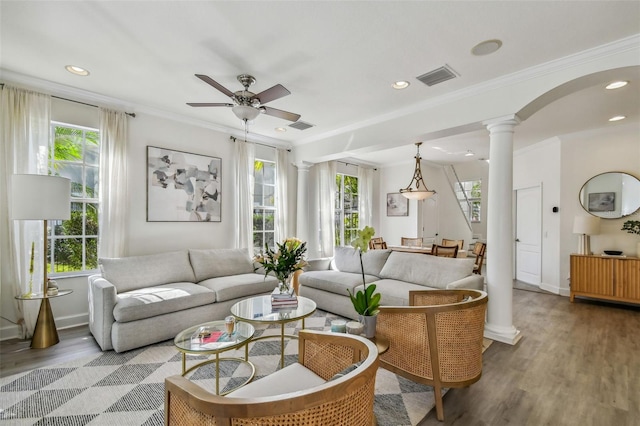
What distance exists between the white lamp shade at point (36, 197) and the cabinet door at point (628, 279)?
291 inches

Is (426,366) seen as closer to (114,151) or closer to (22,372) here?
(22,372)

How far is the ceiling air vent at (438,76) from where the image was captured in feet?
9.44

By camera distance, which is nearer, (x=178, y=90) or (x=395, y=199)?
(x=178, y=90)

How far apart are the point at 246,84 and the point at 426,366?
2976 mm

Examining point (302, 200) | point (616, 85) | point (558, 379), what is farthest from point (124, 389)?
point (616, 85)

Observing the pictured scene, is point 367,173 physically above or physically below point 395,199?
above

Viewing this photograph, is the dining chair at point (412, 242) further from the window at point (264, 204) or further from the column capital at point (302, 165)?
the window at point (264, 204)

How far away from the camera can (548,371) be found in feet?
8.45

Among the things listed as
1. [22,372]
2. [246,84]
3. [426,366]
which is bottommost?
[22,372]

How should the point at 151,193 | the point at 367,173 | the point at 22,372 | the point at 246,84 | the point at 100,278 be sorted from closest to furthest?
the point at 22,372 < the point at 246,84 < the point at 100,278 < the point at 151,193 < the point at 367,173

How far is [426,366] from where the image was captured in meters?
1.96

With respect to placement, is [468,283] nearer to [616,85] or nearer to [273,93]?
[616,85]

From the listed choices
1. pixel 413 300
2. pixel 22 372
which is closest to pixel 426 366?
pixel 413 300

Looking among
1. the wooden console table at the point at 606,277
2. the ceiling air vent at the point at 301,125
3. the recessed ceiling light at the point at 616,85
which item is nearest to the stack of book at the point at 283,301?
the ceiling air vent at the point at 301,125
